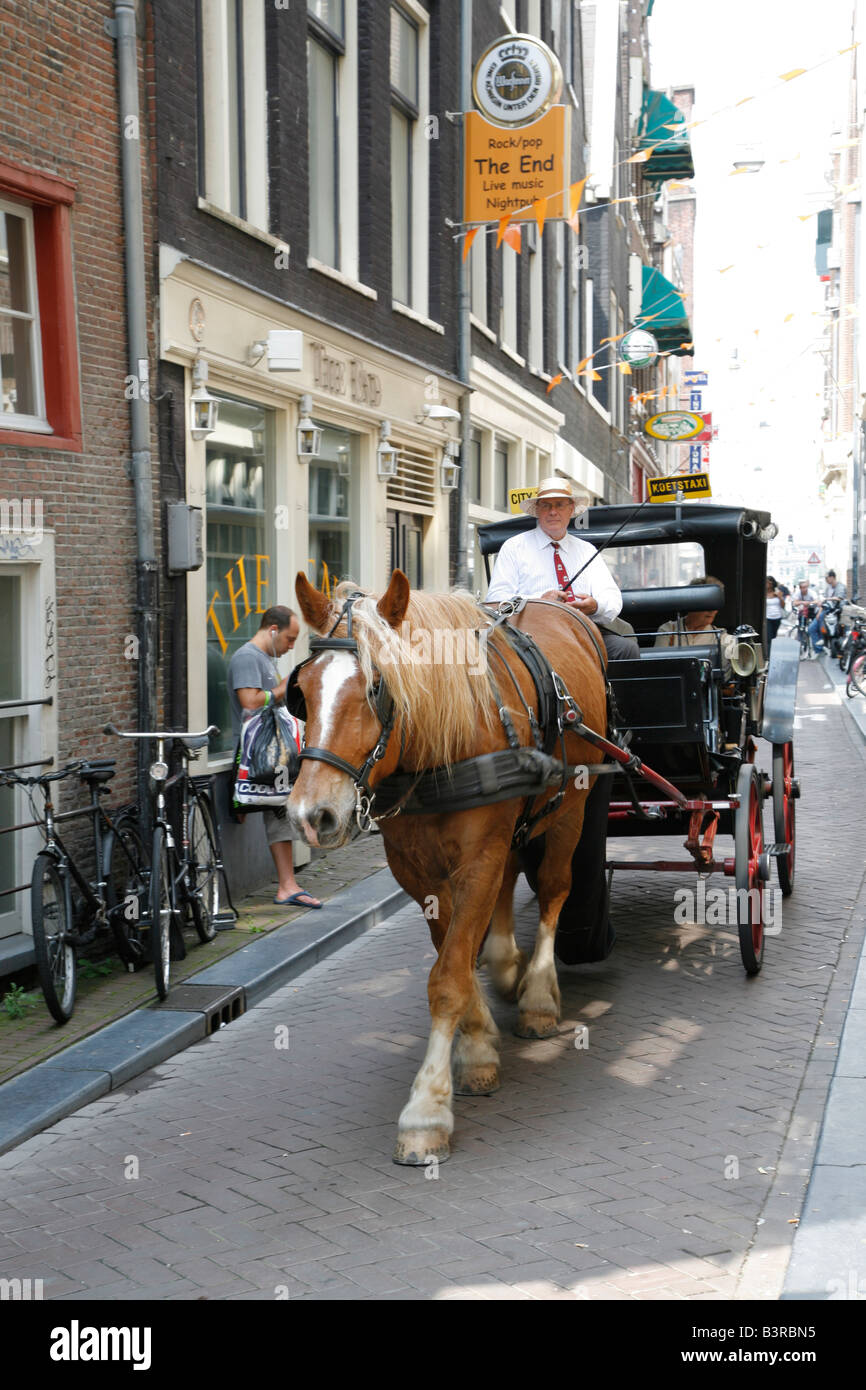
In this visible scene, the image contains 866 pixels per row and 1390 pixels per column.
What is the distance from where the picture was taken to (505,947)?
617cm

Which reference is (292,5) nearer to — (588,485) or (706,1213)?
(706,1213)

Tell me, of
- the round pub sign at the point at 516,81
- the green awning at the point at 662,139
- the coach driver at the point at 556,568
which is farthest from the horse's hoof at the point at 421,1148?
the green awning at the point at 662,139

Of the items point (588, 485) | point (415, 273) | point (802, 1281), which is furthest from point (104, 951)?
point (588, 485)

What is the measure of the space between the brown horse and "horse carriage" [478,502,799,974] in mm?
766

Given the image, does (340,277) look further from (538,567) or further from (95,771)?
(95,771)

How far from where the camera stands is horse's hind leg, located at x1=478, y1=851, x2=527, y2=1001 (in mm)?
6109

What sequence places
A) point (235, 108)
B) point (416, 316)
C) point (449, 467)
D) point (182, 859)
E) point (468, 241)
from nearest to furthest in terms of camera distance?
point (182, 859)
point (235, 108)
point (416, 316)
point (468, 241)
point (449, 467)

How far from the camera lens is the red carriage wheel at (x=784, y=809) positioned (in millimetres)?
7863

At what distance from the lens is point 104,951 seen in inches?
294

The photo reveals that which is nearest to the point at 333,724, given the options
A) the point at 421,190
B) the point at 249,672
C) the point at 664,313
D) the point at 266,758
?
the point at 266,758

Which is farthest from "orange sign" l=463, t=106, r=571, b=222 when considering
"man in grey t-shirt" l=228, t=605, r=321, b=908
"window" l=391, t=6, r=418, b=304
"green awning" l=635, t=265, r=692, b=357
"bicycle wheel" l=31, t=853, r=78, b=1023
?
"green awning" l=635, t=265, r=692, b=357

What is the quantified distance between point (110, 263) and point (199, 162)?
6.12 ft

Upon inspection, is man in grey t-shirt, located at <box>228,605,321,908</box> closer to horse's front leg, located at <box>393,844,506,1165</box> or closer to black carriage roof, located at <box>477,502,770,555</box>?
black carriage roof, located at <box>477,502,770,555</box>

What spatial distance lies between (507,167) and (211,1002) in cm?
1072
